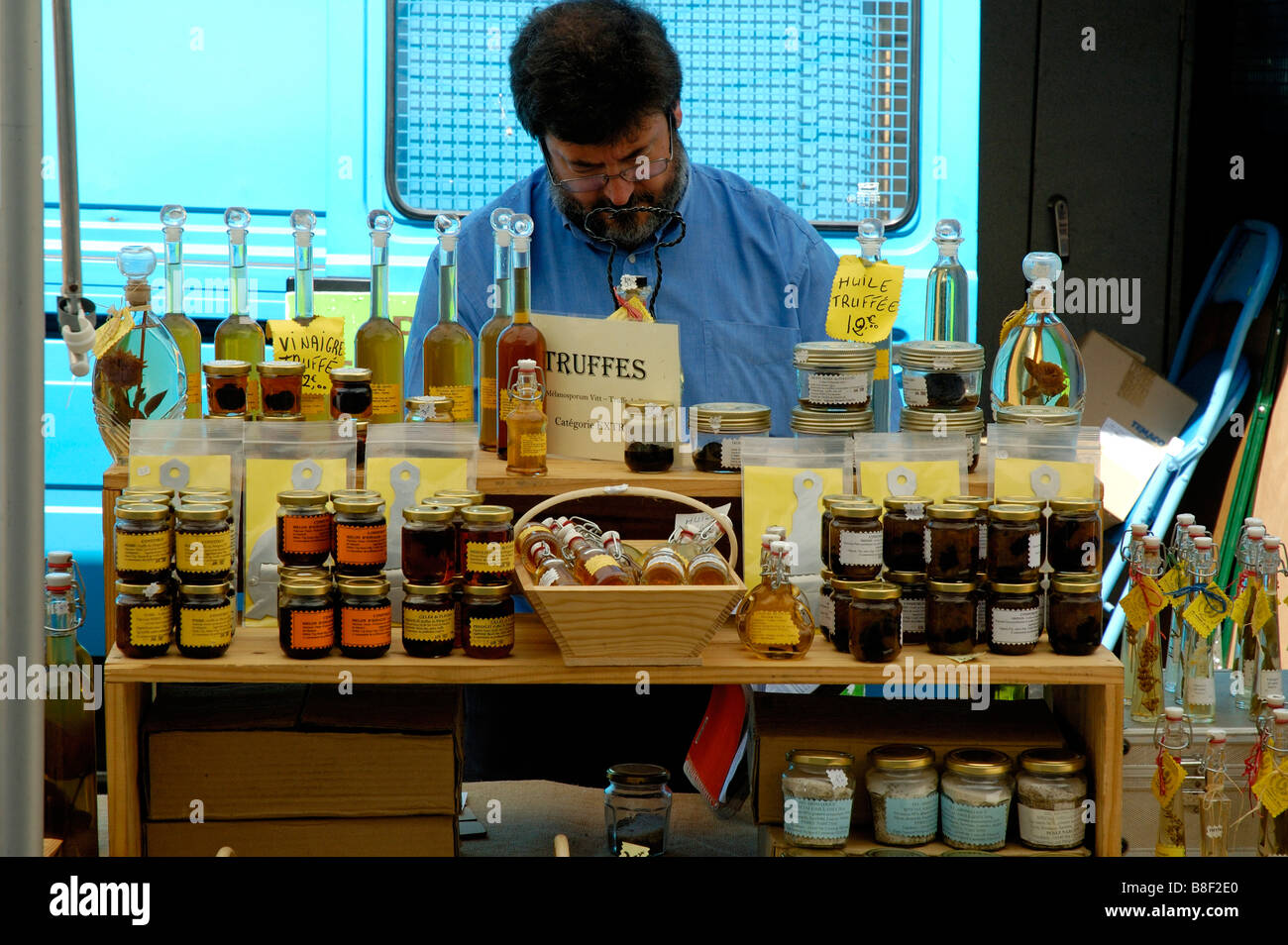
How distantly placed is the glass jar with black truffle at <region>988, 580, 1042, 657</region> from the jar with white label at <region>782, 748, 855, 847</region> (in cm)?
26

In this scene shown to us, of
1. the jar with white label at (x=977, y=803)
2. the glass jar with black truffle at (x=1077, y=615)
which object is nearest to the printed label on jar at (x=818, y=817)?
the jar with white label at (x=977, y=803)

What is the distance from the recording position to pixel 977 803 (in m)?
1.73

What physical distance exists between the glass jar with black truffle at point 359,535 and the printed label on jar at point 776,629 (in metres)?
0.46

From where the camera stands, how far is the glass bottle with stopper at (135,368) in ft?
6.28

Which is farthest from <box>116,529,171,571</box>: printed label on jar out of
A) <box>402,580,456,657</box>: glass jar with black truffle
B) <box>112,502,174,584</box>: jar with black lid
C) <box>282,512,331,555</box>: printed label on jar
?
<box>402,580,456,657</box>: glass jar with black truffle

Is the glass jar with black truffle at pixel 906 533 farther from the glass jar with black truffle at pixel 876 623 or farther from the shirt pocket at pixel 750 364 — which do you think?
the shirt pocket at pixel 750 364

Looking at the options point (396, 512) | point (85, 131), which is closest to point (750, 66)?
point (85, 131)

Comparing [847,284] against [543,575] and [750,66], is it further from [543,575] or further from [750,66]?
[750,66]

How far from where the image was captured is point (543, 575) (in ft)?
5.53

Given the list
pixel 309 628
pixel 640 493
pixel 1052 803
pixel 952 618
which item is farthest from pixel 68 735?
pixel 1052 803

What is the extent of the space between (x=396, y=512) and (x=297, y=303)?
1.32 ft

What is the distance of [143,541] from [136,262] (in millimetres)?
458

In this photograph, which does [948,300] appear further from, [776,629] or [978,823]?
[978,823]

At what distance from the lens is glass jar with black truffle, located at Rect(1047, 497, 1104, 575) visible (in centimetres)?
174
